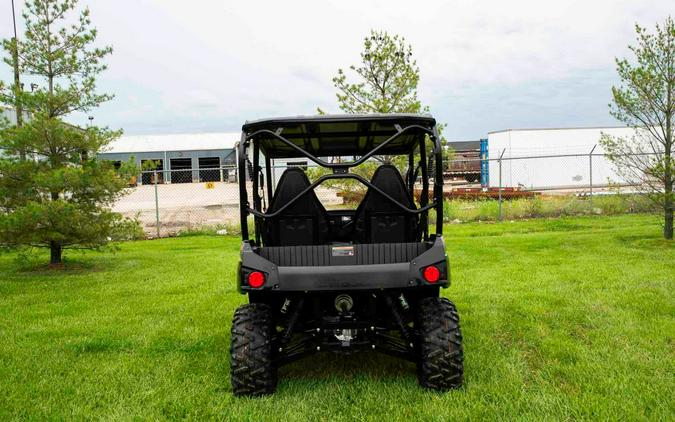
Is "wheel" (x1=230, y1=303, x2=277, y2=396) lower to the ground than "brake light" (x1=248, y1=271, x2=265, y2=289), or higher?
lower

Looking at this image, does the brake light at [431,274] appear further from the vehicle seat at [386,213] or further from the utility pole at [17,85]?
the utility pole at [17,85]

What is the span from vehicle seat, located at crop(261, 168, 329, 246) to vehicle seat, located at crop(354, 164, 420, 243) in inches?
14.4

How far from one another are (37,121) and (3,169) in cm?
87

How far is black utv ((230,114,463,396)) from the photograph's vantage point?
12.3 ft

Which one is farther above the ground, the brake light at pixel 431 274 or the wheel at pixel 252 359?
the brake light at pixel 431 274

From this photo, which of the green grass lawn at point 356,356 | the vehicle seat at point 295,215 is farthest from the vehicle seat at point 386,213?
the green grass lawn at point 356,356

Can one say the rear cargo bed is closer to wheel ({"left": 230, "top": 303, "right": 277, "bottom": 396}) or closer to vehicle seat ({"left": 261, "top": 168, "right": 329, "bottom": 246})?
vehicle seat ({"left": 261, "top": 168, "right": 329, "bottom": 246})

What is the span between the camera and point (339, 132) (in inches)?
191

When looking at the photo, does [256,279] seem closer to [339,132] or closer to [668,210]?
[339,132]

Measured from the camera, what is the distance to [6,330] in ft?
18.5

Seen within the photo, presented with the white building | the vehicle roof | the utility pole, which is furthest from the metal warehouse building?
the vehicle roof

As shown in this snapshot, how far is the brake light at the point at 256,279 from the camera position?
12.3 feet

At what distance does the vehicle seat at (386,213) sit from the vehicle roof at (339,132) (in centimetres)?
38

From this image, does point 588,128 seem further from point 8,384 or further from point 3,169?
point 8,384
